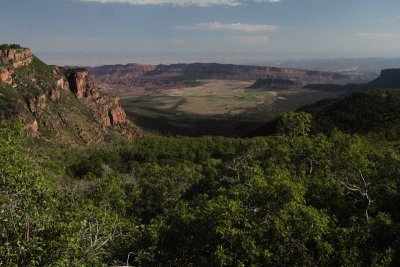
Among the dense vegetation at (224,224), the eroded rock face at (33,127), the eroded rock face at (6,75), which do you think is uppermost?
the eroded rock face at (6,75)

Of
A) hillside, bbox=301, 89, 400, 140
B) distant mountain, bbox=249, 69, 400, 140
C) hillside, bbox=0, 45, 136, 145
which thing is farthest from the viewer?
hillside, bbox=0, 45, 136, 145

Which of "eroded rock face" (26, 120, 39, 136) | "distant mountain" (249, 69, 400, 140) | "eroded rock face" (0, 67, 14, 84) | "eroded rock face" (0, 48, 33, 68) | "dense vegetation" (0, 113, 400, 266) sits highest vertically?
"eroded rock face" (0, 48, 33, 68)

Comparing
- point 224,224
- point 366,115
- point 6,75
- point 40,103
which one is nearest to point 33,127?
point 40,103

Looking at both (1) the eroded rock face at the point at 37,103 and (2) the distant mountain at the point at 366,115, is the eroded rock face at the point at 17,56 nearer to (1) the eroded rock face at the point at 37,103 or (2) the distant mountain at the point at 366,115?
(1) the eroded rock face at the point at 37,103

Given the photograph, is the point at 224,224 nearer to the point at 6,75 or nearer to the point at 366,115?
the point at 366,115

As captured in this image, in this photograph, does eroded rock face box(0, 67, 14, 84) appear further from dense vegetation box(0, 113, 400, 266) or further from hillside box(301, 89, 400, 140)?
dense vegetation box(0, 113, 400, 266)

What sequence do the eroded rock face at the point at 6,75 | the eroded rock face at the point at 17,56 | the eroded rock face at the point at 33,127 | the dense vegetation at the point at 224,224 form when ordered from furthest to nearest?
the eroded rock face at the point at 17,56 < the eroded rock face at the point at 6,75 < the eroded rock face at the point at 33,127 < the dense vegetation at the point at 224,224

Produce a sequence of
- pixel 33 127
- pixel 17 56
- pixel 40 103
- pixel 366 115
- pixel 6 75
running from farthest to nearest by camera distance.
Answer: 1. pixel 17 56
2. pixel 40 103
3. pixel 6 75
4. pixel 33 127
5. pixel 366 115

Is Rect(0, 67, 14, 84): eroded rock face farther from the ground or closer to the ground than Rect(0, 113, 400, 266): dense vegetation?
farther from the ground

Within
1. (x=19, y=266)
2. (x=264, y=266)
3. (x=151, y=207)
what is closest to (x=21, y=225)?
(x=19, y=266)

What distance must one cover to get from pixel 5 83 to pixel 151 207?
137 metres

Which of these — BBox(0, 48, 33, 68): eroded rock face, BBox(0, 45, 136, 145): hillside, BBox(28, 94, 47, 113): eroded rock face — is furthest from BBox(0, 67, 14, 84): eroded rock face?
BBox(28, 94, 47, 113): eroded rock face

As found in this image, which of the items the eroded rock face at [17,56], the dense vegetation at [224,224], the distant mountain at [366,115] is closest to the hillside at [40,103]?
the eroded rock face at [17,56]

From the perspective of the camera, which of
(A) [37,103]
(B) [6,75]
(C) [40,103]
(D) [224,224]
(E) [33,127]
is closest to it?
(D) [224,224]
